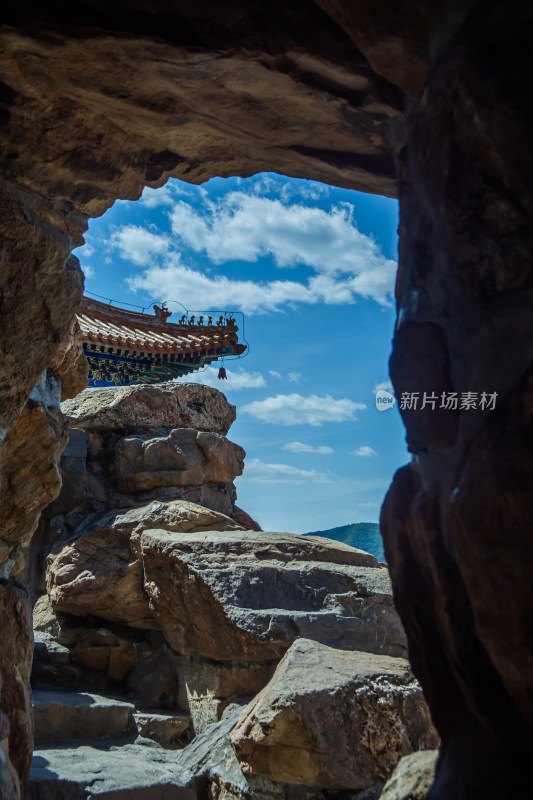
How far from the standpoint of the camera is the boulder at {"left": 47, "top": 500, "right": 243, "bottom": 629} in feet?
22.3

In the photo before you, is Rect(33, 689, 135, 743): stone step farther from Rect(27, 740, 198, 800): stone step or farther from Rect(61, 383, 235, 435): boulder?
Rect(61, 383, 235, 435): boulder

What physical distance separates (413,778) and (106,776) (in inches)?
112

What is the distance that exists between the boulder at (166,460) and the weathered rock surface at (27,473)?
4142 mm

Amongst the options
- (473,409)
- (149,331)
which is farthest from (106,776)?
(149,331)

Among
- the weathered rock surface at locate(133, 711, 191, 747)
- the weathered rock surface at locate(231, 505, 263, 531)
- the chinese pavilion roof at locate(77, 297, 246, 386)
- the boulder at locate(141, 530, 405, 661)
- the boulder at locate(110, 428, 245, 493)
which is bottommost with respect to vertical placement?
the weathered rock surface at locate(133, 711, 191, 747)

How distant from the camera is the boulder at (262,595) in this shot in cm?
497

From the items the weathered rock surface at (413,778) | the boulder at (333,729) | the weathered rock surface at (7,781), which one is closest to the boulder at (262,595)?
the boulder at (333,729)

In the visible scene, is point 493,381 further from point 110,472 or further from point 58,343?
point 110,472

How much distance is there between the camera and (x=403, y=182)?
227cm

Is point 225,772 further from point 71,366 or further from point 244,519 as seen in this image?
point 244,519

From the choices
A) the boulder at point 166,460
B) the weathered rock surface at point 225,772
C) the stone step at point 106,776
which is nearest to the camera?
the weathered rock surface at point 225,772

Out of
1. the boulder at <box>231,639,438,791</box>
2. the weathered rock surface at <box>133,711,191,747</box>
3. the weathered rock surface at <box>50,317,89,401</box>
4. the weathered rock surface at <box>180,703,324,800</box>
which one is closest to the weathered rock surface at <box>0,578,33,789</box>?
the boulder at <box>231,639,438,791</box>

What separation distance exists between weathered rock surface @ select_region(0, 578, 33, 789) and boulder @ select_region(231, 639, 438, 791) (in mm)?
1166

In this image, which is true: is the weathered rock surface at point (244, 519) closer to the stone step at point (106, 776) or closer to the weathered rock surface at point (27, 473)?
the stone step at point (106, 776)
